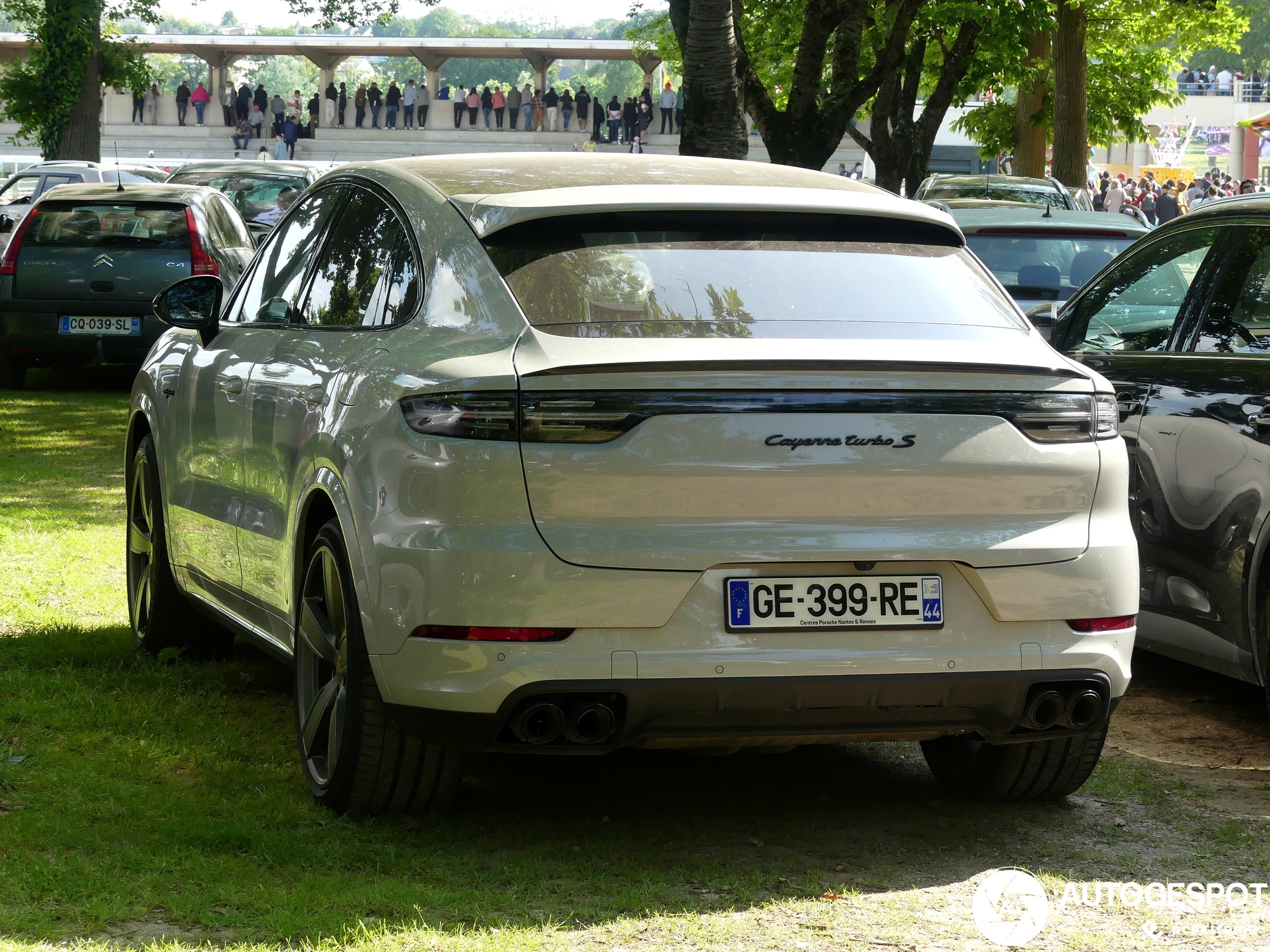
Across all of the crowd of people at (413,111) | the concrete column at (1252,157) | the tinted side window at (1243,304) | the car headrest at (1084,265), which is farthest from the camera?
the concrete column at (1252,157)

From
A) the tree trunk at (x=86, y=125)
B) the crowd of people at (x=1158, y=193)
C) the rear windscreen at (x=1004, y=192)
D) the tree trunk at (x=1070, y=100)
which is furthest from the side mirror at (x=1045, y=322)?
the tree trunk at (x=86, y=125)

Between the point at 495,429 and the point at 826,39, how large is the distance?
14.1 m

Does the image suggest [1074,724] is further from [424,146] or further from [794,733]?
[424,146]

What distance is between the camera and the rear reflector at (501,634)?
4074 millimetres

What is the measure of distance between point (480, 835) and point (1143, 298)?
3587 millimetres

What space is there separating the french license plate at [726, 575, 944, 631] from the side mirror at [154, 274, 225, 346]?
2631 millimetres

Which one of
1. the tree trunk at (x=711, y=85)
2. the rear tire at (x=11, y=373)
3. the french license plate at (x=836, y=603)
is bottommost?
the rear tire at (x=11, y=373)

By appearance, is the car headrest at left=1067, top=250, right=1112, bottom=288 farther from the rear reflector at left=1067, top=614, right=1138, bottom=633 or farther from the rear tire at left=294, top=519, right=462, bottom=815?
the rear tire at left=294, top=519, right=462, bottom=815

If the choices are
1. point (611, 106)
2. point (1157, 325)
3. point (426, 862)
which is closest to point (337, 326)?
point (426, 862)

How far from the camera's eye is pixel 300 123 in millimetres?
64625

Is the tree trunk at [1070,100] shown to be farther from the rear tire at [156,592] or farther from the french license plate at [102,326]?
the rear tire at [156,592]

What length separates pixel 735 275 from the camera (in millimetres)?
4488

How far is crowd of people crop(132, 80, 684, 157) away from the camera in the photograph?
63.2 meters

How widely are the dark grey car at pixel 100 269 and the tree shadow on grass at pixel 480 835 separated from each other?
10202mm
